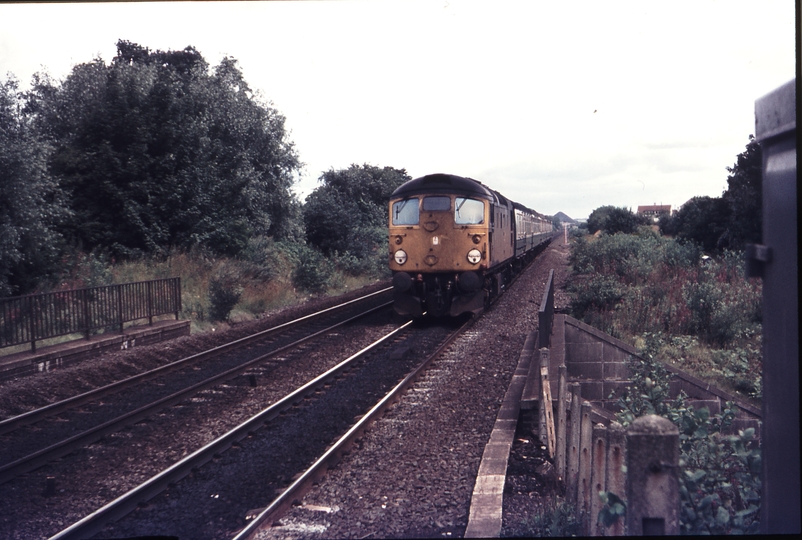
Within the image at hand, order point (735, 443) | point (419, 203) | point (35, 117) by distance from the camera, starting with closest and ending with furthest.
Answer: point (735, 443)
point (419, 203)
point (35, 117)

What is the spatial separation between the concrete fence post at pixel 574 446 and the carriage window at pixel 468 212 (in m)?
8.80

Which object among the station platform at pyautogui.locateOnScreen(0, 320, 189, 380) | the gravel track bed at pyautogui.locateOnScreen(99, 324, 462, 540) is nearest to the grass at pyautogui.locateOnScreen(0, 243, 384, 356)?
the station platform at pyautogui.locateOnScreen(0, 320, 189, 380)

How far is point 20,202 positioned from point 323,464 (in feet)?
33.8

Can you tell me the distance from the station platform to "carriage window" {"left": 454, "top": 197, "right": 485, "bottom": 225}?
6.12 m

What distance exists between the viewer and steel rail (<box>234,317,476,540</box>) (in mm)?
4160

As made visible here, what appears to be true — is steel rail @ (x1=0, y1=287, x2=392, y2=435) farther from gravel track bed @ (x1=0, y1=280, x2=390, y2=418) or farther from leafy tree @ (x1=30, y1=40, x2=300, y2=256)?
leafy tree @ (x1=30, y1=40, x2=300, y2=256)

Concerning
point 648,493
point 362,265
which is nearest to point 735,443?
point 648,493

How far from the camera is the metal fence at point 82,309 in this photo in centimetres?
919

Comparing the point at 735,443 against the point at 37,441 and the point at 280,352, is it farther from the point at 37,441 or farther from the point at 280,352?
the point at 280,352

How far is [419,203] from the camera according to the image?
42.9ft

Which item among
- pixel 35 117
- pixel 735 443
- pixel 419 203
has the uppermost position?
pixel 35 117

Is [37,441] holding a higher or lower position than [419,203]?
lower

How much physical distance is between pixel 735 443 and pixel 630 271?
1519 centimetres

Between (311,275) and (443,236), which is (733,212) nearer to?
(443,236)
